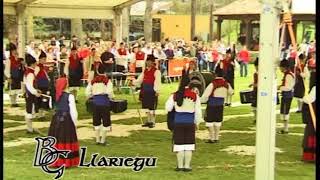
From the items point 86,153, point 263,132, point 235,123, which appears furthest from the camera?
point 235,123

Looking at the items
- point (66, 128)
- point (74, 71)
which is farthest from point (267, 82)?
point (74, 71)

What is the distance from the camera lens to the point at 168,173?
8.40 m

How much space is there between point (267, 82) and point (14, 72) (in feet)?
33.5

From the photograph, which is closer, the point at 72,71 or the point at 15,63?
the point at 15,63

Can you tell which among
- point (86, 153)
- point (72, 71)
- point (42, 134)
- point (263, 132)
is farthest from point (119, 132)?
point (263, 132)

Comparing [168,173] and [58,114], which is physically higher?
[58,114]

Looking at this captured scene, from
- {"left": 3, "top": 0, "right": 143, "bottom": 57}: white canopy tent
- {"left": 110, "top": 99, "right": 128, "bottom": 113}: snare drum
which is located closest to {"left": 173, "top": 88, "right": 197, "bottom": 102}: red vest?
{"left": 110, "top": 99, "right": 128, "bottom": 113}: snare drum

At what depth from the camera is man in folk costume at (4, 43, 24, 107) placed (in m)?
14.4

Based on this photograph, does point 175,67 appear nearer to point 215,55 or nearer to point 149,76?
point 215,55

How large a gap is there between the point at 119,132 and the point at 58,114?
3.27 m

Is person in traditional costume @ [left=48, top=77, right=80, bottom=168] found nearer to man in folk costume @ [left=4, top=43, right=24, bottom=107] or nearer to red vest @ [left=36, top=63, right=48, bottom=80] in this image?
red vest @ [left=36, top=63, right=48, bottom=80]

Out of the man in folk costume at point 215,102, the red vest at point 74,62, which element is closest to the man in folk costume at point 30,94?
the man in folk costume at point 215,102

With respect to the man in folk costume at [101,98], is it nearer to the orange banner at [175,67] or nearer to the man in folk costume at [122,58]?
the man in folk costume at [122,58]

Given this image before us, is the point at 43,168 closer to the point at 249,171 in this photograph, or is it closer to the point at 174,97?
the point at 174,97
